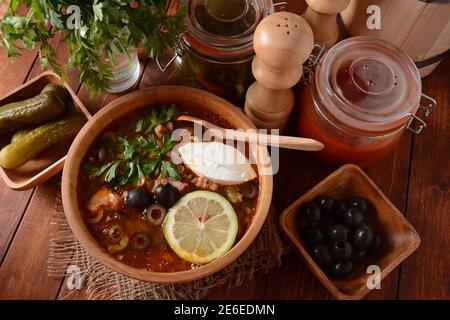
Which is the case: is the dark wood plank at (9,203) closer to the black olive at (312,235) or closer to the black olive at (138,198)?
the black olive at (138,198)

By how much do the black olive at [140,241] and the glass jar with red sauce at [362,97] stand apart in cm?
52

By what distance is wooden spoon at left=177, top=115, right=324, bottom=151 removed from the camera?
44.6 inches

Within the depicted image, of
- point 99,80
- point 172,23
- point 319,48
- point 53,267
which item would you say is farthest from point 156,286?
point 319,48

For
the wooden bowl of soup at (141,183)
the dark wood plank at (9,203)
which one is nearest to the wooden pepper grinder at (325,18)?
the wooden bowl of soup at (141,183)

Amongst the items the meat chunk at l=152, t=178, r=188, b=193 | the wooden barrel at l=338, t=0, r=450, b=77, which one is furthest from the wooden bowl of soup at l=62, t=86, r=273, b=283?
the wooden barrel at l=338, t=0, r=450, b=77

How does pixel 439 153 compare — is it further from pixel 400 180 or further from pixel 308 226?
pixel 308 226

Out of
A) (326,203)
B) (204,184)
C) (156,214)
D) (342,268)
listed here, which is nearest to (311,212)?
(326,203)

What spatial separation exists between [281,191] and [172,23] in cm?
54

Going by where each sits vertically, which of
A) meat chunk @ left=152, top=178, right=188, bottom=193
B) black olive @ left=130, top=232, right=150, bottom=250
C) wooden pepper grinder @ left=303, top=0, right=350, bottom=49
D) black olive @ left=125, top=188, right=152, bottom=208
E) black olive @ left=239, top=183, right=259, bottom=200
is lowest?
A: black olive @ left=130, top=232, right=150, bottom=250

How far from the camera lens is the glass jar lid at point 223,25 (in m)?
1.20

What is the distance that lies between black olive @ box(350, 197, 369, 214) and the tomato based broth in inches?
9.9

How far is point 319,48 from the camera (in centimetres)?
128

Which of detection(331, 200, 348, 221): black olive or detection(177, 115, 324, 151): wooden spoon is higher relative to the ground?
detection(177, 115, 324, 151): wooden spoon

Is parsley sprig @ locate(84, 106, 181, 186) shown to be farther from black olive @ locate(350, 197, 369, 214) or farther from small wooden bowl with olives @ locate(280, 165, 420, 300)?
black olive @ locate(350, 197, 369, 214)
